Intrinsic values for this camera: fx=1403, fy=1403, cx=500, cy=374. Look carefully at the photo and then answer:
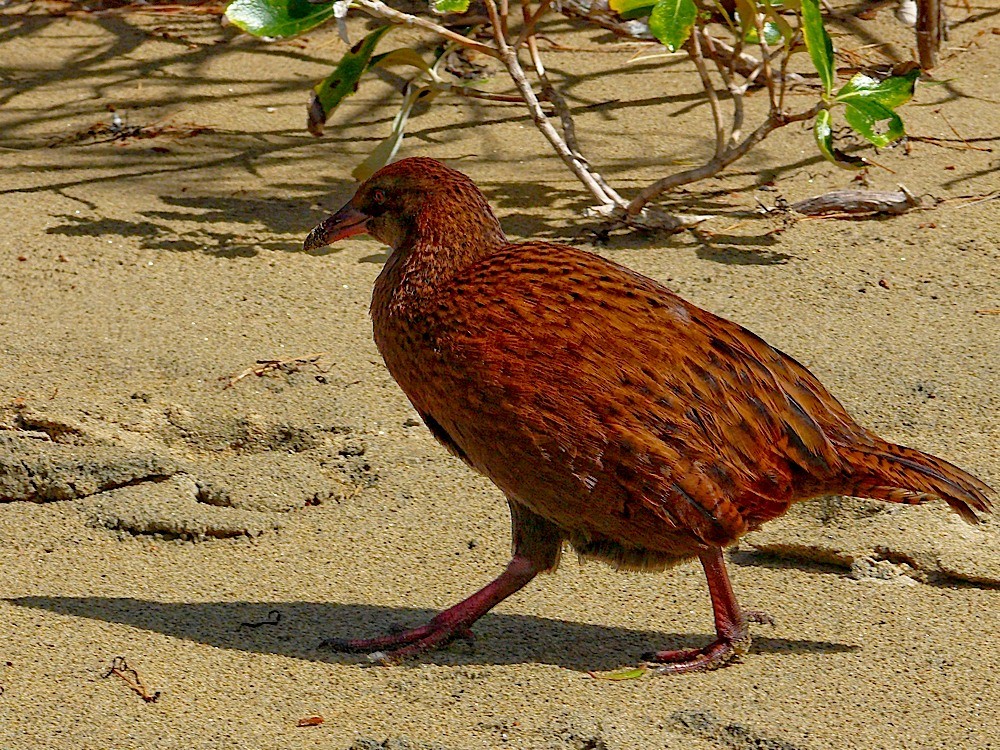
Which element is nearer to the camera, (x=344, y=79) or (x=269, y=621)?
(x=269, y=621)

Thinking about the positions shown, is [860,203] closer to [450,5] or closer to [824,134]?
[824,134]

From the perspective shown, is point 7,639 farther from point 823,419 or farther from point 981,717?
point 981,717

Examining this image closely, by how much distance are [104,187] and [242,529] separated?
8.72 ft

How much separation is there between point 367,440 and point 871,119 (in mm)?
2107

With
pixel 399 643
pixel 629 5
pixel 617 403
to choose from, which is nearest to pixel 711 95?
pixel 629 5

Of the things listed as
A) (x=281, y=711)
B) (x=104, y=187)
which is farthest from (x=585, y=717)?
(x=104, y=187)

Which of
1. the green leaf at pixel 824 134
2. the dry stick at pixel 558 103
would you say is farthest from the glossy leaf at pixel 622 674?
the dry stick at pixel 558 103

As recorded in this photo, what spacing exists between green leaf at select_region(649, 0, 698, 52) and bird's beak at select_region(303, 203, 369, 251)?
4.46ft

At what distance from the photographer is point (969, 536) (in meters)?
3.81

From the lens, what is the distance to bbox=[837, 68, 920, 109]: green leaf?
4.99 meters

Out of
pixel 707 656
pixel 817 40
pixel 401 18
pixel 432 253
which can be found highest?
pixel 401 18

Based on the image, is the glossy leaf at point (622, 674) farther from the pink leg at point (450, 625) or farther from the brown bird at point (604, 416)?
the pink leg at point (450, 625)

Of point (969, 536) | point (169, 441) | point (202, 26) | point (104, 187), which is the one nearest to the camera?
point (969, 536)

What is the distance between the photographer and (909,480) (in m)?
3.31
